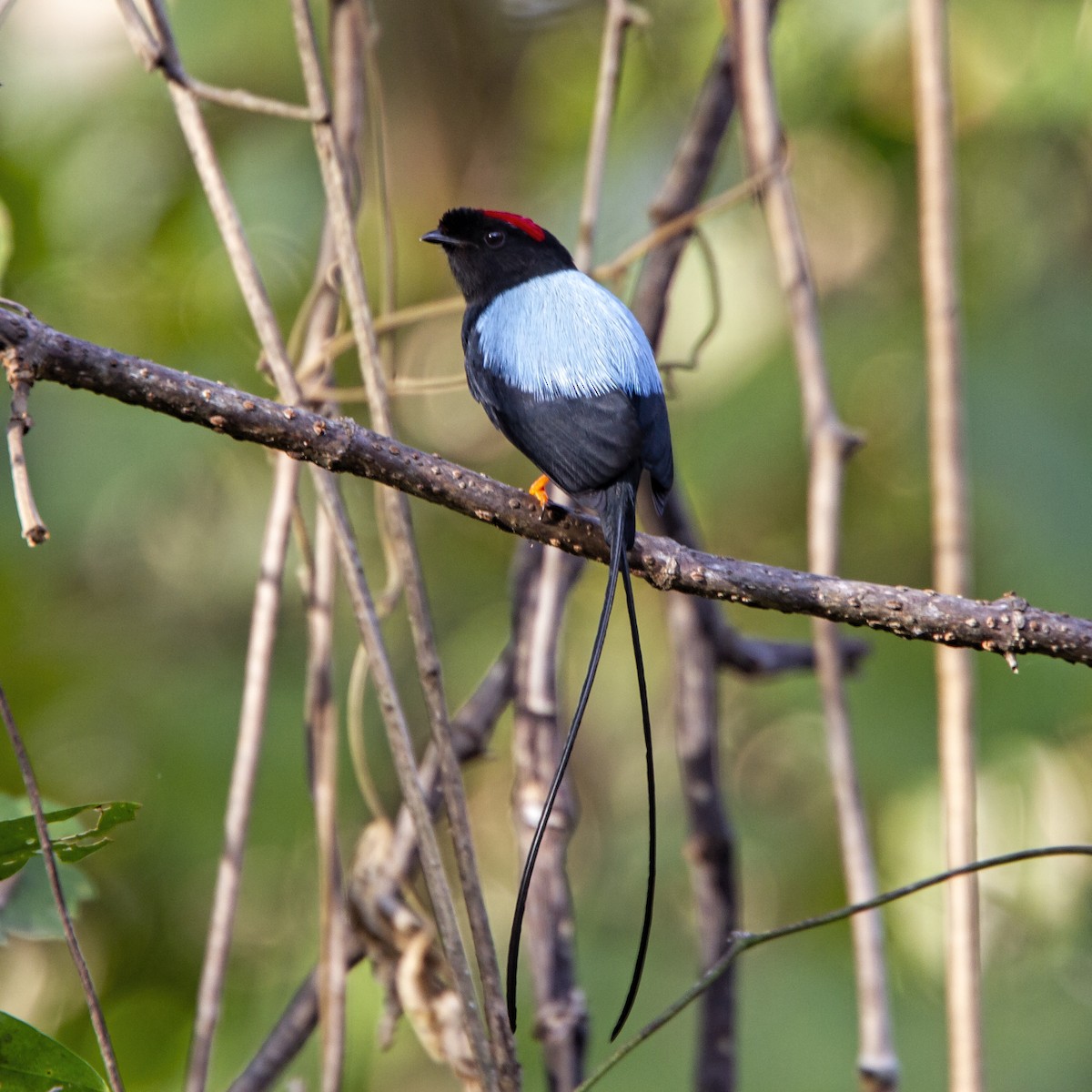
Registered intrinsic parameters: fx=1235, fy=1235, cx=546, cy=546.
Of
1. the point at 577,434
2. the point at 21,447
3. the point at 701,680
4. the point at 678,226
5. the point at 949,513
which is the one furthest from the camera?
the point at 701,680

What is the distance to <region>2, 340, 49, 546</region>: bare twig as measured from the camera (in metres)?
1.01

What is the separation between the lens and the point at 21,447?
107 centimetres

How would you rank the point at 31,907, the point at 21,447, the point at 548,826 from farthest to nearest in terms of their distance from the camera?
the point at 548,826 < the point at 31,907 < the point at 21,447

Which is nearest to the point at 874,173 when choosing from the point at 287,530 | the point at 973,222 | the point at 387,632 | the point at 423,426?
the point at 973,222

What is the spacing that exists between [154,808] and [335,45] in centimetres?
210

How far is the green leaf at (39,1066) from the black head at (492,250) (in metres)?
1.56

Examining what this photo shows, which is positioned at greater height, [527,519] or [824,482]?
[824,482]

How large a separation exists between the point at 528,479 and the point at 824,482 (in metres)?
1.90

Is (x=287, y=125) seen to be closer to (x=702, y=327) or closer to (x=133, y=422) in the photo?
(x=133, y=422)

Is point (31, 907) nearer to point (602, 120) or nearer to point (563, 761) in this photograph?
point (563, 761)

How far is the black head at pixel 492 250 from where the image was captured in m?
2.41

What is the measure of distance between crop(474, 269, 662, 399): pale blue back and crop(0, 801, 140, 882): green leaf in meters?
0.92

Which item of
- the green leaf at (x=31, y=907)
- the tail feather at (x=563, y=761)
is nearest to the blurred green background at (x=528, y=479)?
the green leaf at (x=31, y=907)

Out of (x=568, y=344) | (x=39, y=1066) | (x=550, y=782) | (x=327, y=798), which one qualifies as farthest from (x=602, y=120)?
(x=39, y=1066)
